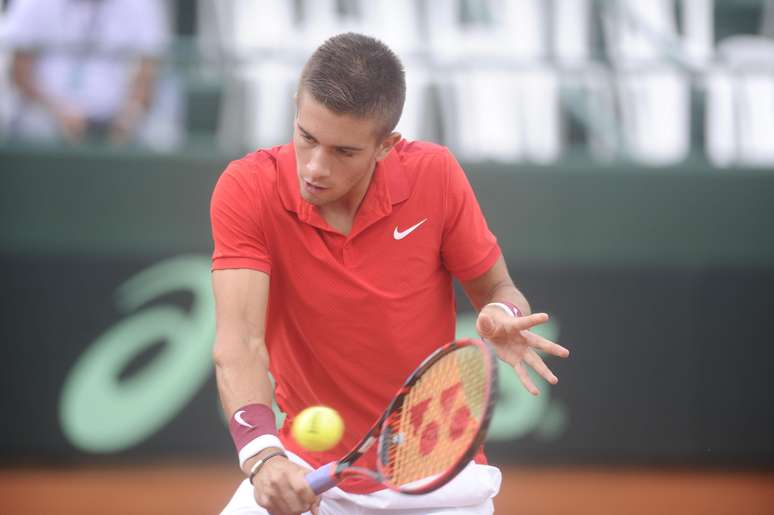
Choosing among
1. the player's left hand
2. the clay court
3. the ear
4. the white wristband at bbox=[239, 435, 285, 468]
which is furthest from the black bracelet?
the clay court

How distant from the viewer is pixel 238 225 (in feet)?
8.86

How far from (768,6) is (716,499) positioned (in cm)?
264

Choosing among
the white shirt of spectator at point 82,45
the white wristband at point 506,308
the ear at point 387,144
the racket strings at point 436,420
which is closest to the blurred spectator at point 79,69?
the white shirt of spectator at point 82,45

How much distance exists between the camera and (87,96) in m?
5.93

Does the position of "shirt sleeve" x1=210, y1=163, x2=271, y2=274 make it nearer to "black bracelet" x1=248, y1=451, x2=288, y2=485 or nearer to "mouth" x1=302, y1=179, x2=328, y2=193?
"mouth" x1=302, y1=179, x2=328, y2=193

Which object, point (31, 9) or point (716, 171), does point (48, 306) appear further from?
point (716, 171)

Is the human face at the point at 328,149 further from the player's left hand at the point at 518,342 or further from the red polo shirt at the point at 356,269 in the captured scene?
the player's left hand at the point at 518,342

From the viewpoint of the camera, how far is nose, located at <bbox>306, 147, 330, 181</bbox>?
257 centimetres

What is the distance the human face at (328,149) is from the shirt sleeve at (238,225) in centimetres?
14

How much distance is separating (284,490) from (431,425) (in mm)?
396

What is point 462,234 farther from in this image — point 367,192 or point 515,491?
point 515,491

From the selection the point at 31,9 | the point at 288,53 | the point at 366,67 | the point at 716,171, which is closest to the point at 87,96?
the point at 31,9

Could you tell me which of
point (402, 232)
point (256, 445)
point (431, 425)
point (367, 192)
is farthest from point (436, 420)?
point (367, 192)

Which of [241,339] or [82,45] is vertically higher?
[82,45]
